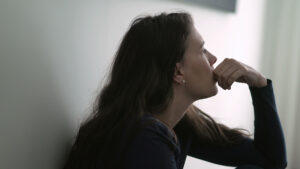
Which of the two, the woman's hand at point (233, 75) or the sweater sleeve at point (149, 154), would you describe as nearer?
the sweater sleeve at point (149, 154)

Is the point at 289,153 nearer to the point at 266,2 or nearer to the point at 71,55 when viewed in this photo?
the point at 266,2

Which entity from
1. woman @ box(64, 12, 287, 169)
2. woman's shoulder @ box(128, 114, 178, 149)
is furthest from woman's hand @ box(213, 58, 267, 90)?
woman's shoulder @ box(128, 114, 178, 149)

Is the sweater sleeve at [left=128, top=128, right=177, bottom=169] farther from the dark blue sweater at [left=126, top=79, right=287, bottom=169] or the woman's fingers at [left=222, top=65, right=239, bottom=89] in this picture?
the woman's fingers at [left=222, top=65, right=239, bottom=89]

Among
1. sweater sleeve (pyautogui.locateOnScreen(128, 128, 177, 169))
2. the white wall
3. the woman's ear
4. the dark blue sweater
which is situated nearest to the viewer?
the white wall

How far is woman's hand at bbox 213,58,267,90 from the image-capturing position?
1.02m

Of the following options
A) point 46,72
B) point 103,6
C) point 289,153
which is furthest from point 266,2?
point 46,72

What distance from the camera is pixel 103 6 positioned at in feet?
3.39

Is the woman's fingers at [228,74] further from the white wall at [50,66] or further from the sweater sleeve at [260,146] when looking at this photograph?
the white wall at [50,66]

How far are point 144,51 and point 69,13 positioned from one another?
195 millimetres

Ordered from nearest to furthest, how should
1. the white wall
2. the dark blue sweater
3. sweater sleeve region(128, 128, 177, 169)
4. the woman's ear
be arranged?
1. the white wall
2. sweater sleeve region(128, 128, 177, 169)
3. the woman's ear
4. the dark blue sweater

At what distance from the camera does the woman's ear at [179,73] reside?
93 centimetres

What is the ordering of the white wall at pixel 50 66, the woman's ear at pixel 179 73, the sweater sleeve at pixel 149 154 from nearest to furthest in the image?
the white wall at pixel 50 66, the sweater sleeve at pixel 149 154, the woman's ear at pixel 179 73

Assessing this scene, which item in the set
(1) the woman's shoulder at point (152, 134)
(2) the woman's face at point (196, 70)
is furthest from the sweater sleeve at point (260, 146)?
(1) the woman's shoulder at point (152, 134)

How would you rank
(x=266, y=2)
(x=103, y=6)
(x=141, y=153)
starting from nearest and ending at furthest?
(x=141, y=153), (x=103, y=6), (x=266, y=2)
